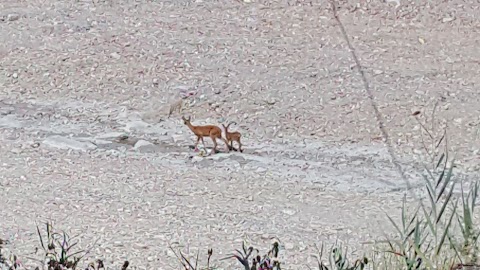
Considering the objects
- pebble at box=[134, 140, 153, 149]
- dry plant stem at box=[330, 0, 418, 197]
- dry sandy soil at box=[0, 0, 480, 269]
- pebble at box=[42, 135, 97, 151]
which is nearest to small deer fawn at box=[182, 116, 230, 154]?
dry sandy soil at box=[0, 0, 480, 269]

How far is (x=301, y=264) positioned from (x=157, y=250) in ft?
2.10

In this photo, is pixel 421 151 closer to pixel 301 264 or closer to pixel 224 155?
pixel 224 155

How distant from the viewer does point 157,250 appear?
3.71 meters

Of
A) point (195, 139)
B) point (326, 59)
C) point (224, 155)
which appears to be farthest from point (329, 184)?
point (326, 59)

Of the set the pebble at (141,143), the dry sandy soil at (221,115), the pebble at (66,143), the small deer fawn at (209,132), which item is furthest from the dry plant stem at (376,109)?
the pebble at (66,143)

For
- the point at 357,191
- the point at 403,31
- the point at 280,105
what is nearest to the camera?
the point at 357,191

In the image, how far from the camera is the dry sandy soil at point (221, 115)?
13.4ft

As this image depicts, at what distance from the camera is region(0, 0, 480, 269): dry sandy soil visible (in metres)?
4.08

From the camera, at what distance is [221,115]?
5.71m

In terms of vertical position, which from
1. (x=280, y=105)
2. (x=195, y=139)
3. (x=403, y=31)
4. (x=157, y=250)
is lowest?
(x=157, y=250)

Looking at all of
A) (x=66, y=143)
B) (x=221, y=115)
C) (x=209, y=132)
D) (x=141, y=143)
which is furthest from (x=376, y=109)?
(x=66, y=143)

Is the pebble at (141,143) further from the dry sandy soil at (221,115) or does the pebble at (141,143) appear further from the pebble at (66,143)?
Result: the pebble at (66,143)

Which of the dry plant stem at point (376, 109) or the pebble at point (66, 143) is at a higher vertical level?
the dry plant stem at point (376, 109)

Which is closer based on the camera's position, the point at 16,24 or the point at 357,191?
the point at 357,191
